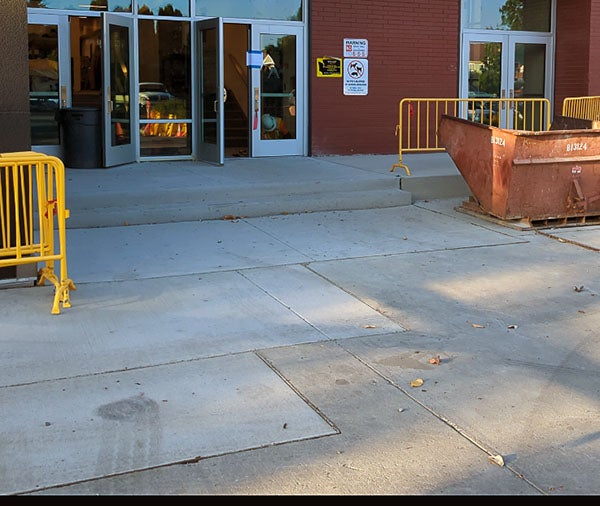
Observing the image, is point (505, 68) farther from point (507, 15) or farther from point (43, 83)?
point (43, 83)

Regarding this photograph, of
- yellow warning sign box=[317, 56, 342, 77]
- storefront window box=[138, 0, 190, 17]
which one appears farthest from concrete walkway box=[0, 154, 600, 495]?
yellow warning sign box=[317, 56, 342, 77]

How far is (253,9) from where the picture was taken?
15078 millimetres

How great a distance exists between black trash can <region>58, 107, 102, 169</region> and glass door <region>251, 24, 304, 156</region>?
3.05 m

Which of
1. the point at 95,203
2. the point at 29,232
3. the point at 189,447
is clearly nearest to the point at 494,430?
the point at 189,447

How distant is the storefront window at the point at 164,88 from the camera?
1435 cm

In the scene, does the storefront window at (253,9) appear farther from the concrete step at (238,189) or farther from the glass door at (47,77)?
the concrete step at (238,189)

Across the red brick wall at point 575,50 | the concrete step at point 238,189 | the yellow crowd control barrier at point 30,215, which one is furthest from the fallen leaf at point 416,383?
the red brick wall at point 575,50

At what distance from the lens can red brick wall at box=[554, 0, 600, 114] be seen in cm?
1720

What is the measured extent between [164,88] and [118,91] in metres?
1.08

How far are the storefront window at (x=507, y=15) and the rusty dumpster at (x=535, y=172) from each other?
6.97 metres

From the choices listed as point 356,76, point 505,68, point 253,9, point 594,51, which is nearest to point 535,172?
point 356,76

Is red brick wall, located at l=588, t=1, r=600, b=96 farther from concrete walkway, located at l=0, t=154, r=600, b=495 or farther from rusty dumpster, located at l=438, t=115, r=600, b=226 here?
concrete walkway, located at l=0, t=154, r=600, b=495
